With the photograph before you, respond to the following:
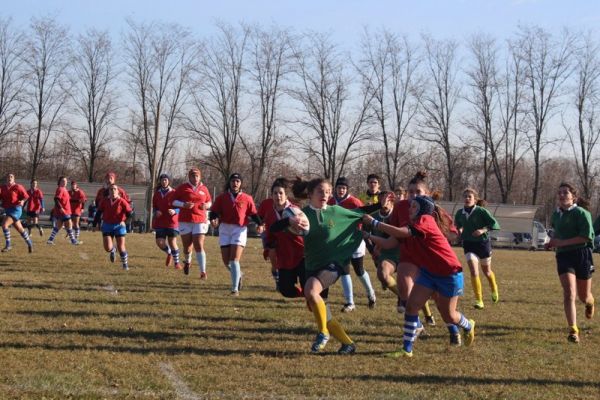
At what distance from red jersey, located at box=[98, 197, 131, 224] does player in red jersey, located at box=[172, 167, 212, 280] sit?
5.33ft

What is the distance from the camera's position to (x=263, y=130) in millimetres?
53719

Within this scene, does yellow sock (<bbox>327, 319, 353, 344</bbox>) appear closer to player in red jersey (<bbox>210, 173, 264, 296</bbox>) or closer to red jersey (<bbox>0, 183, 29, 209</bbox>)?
player in red jersey (<bbox>210, 173, 264, 296</bbox>)

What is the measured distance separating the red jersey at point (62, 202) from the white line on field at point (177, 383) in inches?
663

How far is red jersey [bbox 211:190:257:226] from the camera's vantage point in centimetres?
1262

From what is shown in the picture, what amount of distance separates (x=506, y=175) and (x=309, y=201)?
162 ft

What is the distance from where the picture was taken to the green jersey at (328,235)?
7.66 m

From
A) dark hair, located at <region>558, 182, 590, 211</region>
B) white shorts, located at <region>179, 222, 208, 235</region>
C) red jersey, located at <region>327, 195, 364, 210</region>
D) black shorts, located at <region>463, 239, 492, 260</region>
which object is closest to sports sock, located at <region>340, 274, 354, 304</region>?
red jersey, located at <region>327, 195, 364, 210</region>

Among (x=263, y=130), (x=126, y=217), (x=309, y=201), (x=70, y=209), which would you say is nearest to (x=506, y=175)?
(x=263, y=130)

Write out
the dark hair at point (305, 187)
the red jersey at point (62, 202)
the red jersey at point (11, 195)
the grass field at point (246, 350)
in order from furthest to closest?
the red jersey at point (62, 202) < the red jersey at point (11, 195) < the dark hair at point (305, 187) < the grass field at point (246, 350)

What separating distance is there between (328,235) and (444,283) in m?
1.21

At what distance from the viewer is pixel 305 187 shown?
796 cm

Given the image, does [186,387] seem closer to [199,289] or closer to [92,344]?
[92,344]

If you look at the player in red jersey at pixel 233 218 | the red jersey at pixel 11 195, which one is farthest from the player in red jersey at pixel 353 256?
the red jersey at pixel 11 195

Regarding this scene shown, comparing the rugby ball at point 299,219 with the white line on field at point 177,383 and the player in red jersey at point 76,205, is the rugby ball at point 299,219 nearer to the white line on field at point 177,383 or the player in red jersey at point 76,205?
the white line on field at point 177,383
